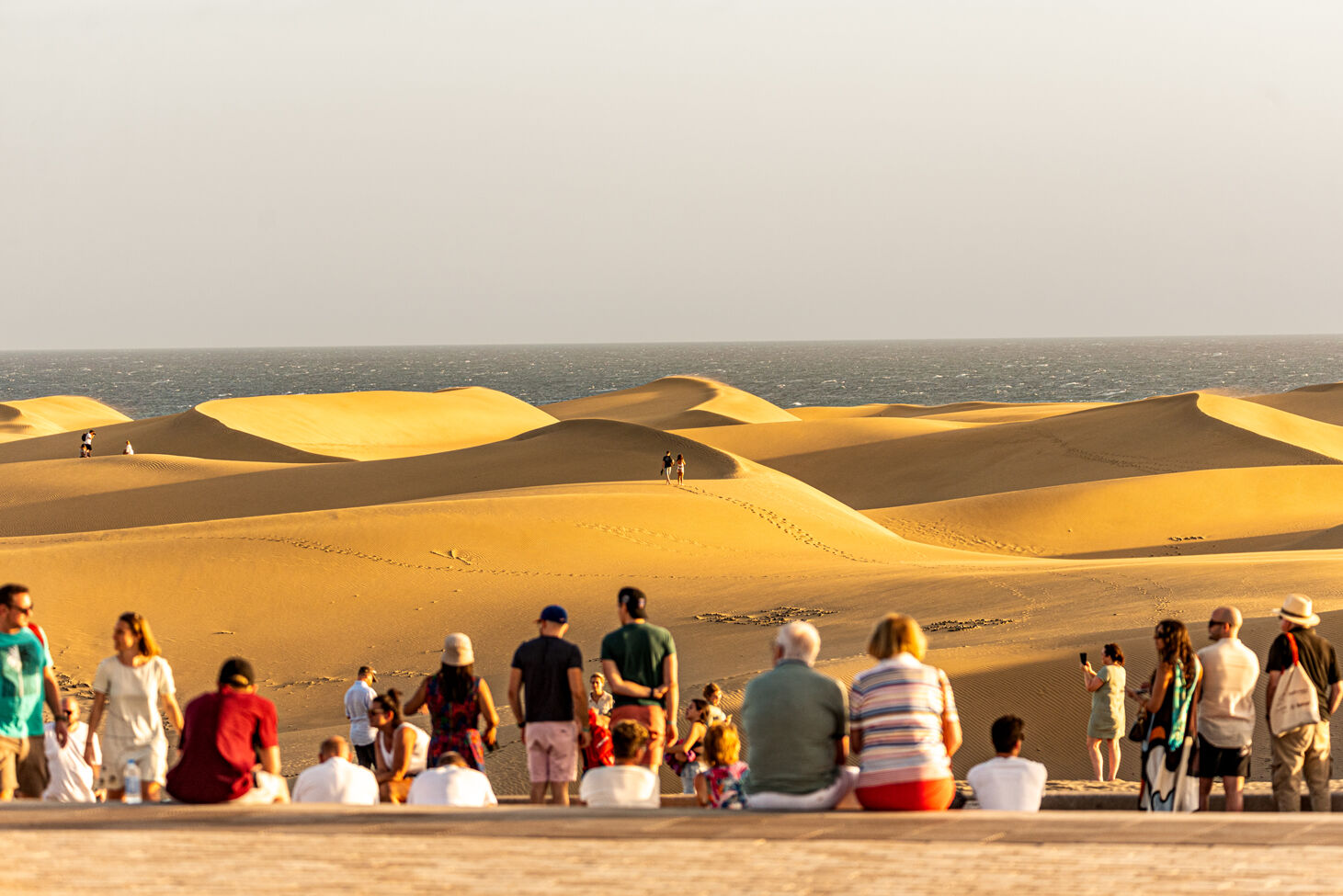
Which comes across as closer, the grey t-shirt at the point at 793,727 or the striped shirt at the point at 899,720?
the striped shirt at the point at 899,720

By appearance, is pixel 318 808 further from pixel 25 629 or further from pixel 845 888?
pixel 845 888

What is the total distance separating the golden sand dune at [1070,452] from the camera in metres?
42.4

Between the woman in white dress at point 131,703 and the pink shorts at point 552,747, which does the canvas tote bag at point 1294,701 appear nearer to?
the pink shorts at point 552,747

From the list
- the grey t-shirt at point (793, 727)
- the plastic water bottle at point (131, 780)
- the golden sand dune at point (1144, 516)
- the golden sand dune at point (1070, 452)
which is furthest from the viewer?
the golden sand dune at point (1070, 452)

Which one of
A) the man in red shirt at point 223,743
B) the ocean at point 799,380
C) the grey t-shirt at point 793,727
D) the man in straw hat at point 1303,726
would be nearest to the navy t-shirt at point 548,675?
the man in red shirt at point 223,743

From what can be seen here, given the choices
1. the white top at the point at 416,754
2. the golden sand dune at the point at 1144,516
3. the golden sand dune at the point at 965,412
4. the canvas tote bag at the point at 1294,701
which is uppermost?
the golden sand dune at the point at 965,412

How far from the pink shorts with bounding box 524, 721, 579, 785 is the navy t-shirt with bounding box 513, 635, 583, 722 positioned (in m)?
0.04

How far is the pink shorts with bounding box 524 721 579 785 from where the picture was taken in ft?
26.6

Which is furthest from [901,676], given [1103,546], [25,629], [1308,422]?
[1308,422]

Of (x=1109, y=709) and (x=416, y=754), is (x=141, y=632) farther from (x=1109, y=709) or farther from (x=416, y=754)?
(x=1109, y=709)

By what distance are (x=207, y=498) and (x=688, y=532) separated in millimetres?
13539

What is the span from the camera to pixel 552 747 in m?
8.14

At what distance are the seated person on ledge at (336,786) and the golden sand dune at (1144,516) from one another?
24549mm

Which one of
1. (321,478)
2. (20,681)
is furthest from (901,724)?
(321,478)
